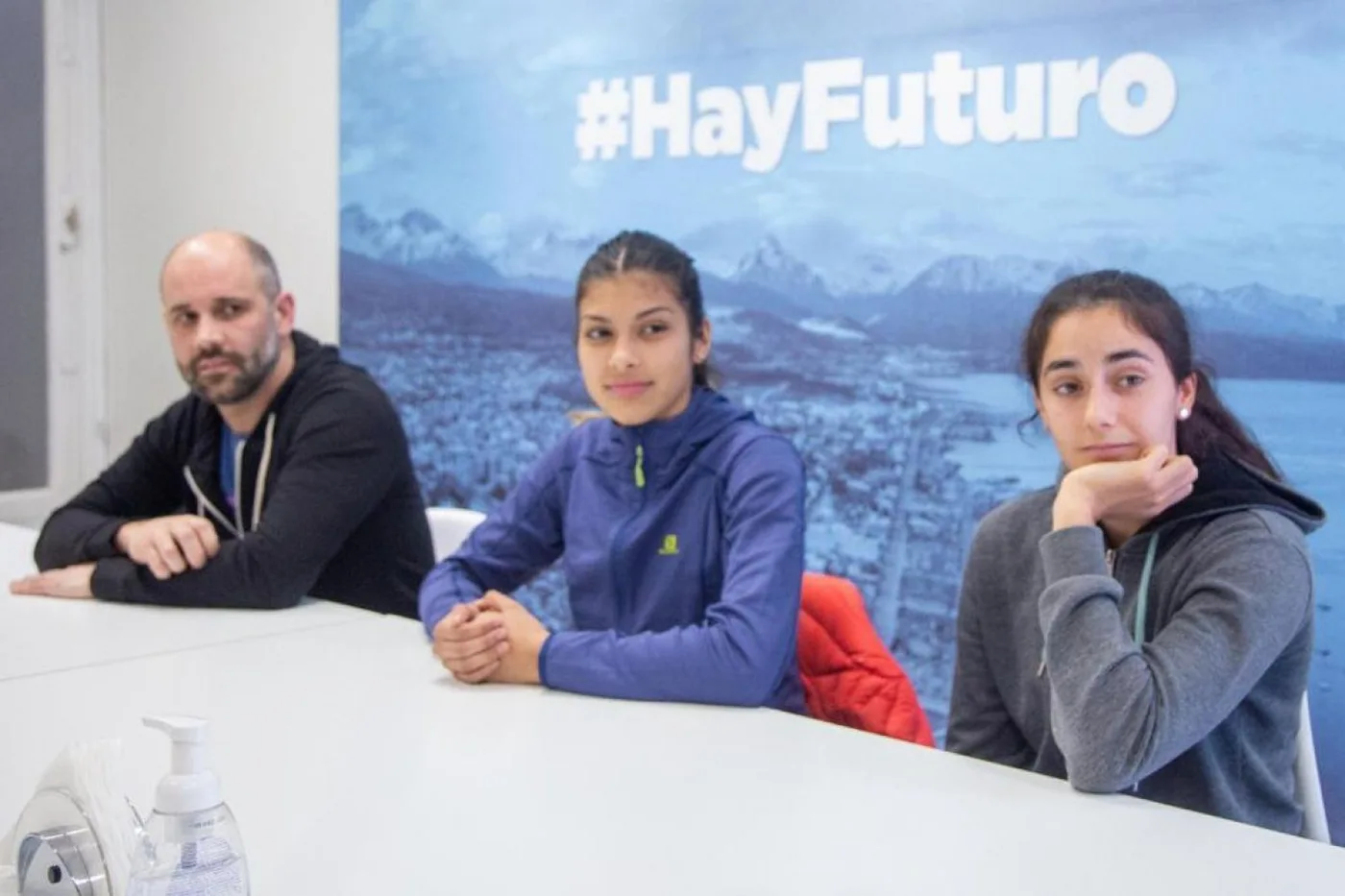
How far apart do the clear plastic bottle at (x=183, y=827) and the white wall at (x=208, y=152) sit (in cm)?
296

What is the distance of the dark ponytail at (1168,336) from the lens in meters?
1.47

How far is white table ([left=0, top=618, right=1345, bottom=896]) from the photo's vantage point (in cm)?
101

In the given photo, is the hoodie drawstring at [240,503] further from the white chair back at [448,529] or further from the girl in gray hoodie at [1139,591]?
the girl in gray hoodie at [1139,591]

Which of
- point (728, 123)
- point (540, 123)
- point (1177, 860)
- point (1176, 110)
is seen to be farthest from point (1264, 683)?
point (540, 123)

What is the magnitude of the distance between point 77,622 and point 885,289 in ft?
5.51

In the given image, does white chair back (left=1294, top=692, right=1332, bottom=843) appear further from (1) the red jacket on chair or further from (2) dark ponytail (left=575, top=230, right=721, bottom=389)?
(2) dark ponytail (left=575, top=230, right=721, bottom=389)

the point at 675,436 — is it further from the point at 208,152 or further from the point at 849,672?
the point at 208,152

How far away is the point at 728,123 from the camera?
2889mm

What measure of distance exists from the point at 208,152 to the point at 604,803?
325 centimetres

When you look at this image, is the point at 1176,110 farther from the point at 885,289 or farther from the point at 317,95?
the point at 317,95

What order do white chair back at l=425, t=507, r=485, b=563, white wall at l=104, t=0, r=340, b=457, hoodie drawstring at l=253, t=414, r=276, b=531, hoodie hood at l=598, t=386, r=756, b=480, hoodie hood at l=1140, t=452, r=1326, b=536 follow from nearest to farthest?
hoodie hood at l=1140, t=452, r=1326, b=536 → hoodie hood at l=598, t=386, r=756, b=480 → hoodie drawstring at l=253, t=414, r=276, b=531 → white chair back at l=425, t=507, r=485, b=563 → white wall at l=104, t=0, r=340, b=457

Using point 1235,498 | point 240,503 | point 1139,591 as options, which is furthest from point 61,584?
point 1235,498

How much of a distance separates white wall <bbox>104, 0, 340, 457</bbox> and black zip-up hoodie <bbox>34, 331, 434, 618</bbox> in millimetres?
1258

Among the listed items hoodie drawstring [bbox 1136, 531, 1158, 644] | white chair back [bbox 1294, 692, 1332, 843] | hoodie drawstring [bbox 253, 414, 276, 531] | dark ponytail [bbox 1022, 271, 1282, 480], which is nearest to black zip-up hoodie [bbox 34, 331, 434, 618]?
hoodie drawstring [bbox 253, 414, 276, 531]
